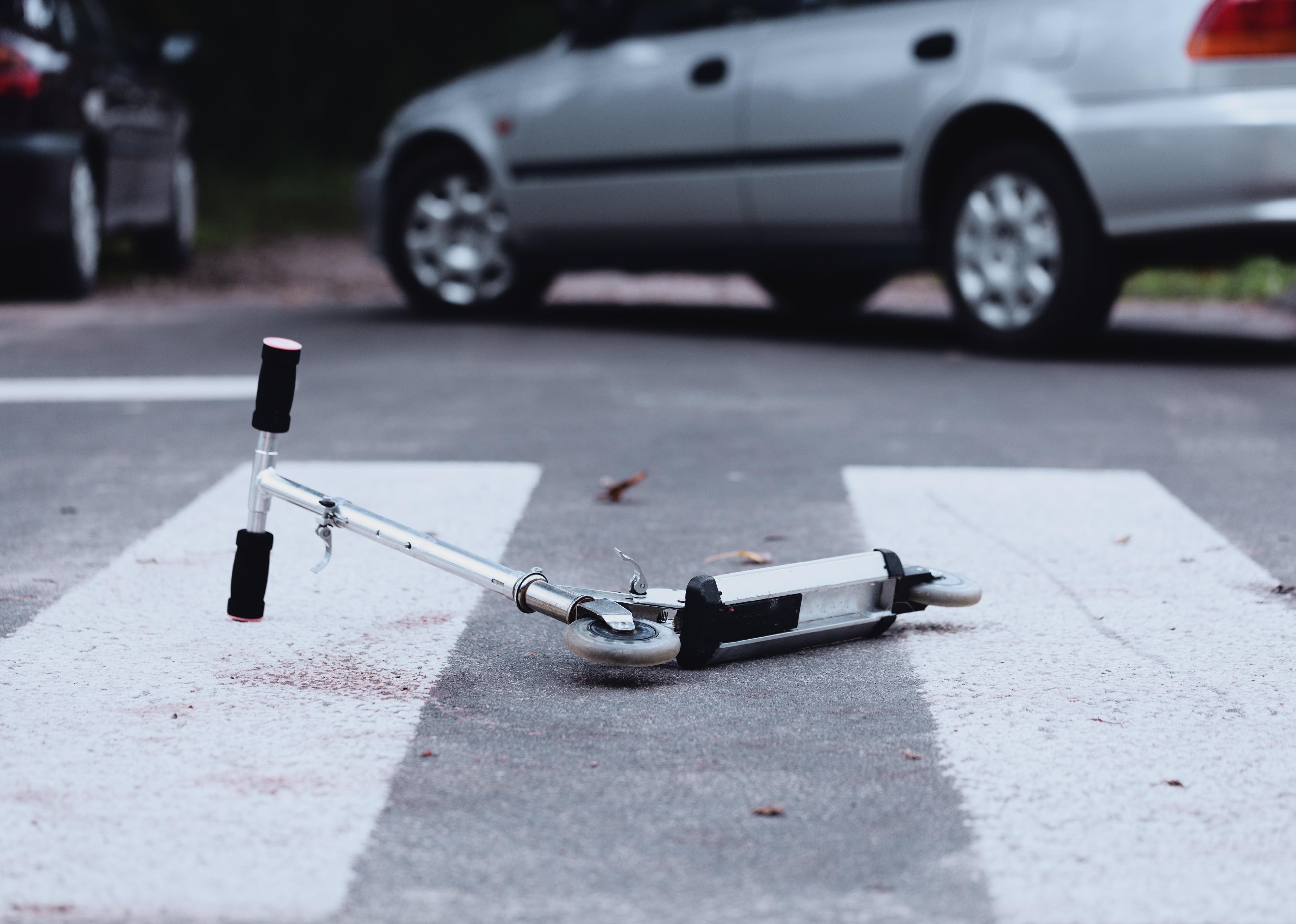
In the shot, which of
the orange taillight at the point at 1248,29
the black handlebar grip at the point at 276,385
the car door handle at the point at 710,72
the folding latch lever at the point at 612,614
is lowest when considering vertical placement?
the folding latch lever at the point at 612,614

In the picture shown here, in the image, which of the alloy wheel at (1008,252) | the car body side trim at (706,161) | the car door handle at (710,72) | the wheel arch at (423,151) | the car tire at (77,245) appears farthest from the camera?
the car tire at (77,245)

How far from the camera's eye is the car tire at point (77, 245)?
845cm

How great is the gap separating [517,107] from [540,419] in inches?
127

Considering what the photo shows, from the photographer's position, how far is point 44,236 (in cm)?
829

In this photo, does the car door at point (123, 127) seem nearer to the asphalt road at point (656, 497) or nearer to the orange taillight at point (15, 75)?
the orange taillight at point (15, 75)

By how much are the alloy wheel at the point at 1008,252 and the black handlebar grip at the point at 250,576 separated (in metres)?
4.39

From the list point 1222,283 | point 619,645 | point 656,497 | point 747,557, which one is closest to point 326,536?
point 619,645

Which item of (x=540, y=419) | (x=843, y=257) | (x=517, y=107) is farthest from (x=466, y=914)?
(x=517, y=107)

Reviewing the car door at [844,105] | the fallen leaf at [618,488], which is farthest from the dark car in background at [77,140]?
the fallen leaf at [618,488]

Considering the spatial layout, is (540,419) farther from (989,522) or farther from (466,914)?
(466,914)

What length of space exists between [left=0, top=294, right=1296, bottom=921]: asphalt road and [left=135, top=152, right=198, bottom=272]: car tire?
2117mm

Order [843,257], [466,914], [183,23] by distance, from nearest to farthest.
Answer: [466,914]
[843,257]
[183,23]

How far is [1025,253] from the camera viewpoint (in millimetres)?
6703

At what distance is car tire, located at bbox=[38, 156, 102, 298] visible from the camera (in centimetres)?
845
